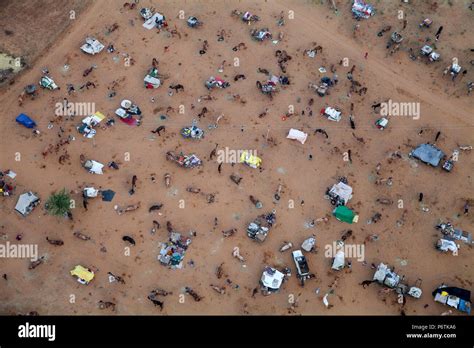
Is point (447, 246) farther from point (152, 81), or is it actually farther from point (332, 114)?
point (152, 81)

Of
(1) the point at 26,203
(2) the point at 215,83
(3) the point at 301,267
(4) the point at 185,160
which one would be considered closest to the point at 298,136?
(2) the point at 215,83

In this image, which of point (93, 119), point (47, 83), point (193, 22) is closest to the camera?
point (93, 119)

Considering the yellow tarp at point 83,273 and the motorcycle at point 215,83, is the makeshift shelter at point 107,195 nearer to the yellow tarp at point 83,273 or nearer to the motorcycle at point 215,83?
the yellow tarp at point 83,273

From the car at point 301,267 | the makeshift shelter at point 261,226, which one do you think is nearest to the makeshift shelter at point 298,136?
the makeshift shelter at point 261,226

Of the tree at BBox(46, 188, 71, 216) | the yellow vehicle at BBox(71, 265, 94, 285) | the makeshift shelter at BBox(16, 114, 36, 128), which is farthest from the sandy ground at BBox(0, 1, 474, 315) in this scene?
the tree at BBox(46, 188, 71, 216)

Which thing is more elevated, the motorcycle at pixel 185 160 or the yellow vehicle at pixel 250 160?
the yellow vehicle at pixel 250 160
